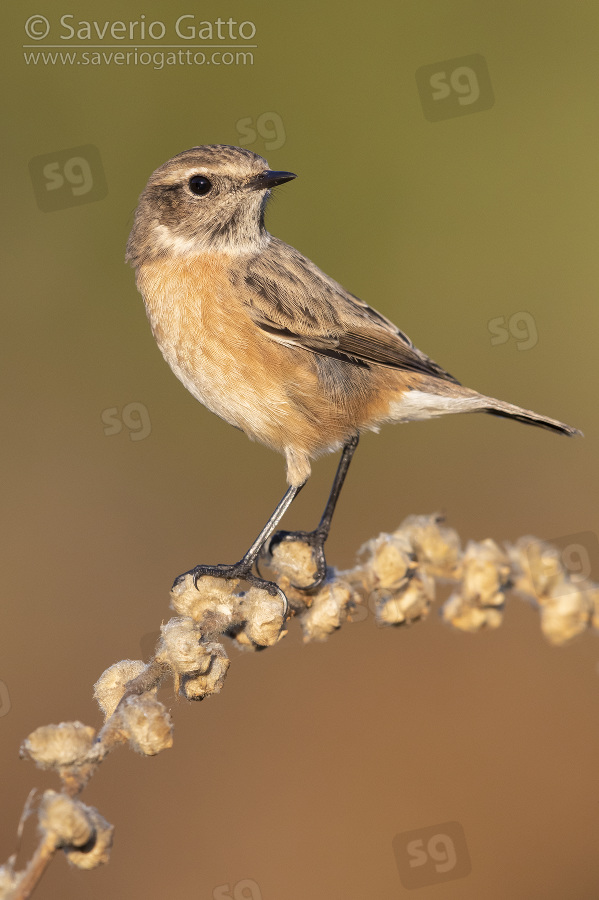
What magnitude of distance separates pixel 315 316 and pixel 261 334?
0.31 metres

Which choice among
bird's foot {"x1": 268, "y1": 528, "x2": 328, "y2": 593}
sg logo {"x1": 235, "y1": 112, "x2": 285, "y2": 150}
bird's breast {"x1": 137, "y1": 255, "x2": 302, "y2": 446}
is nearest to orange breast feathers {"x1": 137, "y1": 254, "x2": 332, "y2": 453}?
bird's breast {"x1": 137, "y1": 255, "x2": 302, "y2": 446}

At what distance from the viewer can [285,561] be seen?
2854mm

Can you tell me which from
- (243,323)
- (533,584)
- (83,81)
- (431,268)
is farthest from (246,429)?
(83,81)

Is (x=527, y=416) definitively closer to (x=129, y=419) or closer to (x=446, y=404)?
(x=446, y=404)

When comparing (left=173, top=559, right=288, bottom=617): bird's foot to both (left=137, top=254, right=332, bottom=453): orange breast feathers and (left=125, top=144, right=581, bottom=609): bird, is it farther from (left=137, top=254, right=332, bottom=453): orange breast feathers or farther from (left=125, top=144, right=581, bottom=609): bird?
(left=137, top=254, right=332, bottom=453): orange breast feathers

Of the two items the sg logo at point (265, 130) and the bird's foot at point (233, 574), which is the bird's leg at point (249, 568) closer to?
the bird's foot at point (233, 574)

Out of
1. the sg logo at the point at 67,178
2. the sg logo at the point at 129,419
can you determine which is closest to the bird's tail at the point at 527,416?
the sg logo at the point at 129,419

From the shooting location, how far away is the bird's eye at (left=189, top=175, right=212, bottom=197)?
12.5 ft

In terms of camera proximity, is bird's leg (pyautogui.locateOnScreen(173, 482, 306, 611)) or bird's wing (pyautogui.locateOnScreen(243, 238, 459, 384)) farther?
bird's wing (pyautogui.locateOnScreen(243, 238, 459, 384))

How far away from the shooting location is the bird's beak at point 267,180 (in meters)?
3.70

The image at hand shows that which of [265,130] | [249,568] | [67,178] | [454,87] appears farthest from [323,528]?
[454,87]

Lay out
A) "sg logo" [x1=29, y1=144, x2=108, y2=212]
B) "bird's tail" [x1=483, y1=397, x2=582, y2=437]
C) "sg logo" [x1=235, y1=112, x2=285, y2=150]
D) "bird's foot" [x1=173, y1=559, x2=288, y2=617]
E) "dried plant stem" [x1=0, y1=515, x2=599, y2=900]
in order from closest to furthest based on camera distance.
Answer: "dried plant stem" [x1=0, y1=515, x2=599, y2=900] < "bird's foot" [x1=173, y1=559, x2=288, y2=617] < "bird's tail" [x1=483, y1=397, x2=582, y2=437] < "sg logo" [x1=29, y1=144, x2=108, y2=212] < "sg logo" [x1=235, y1=112, x2=285, y2=150]

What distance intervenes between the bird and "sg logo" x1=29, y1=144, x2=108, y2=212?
66.5 inches

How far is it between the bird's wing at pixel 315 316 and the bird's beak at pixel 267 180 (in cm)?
33
